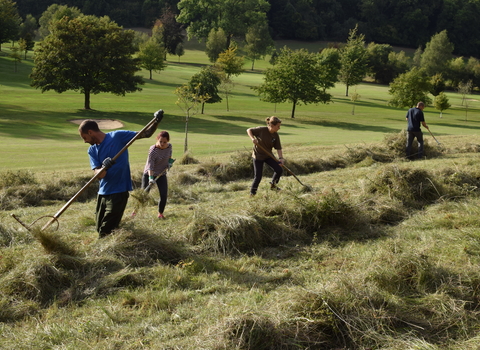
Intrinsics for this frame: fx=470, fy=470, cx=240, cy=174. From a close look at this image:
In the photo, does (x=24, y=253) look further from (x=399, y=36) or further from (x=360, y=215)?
(x=399, y=36)

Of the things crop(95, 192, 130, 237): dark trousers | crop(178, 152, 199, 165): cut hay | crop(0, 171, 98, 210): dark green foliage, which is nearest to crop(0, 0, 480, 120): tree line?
crop(178, 152, 199, 165): cut hay

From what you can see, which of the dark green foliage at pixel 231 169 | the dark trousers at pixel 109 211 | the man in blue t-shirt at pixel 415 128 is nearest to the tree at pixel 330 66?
the man in blue t-shirt at pixel 415 128

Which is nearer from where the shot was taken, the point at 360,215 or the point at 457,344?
the point at 457,344

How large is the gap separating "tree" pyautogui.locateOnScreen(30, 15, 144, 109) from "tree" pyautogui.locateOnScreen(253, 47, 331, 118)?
47.1 ft

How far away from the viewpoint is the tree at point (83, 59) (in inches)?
1649

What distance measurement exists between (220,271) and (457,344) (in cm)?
296

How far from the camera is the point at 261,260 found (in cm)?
666

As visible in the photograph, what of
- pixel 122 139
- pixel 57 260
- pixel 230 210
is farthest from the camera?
pixel 230 210

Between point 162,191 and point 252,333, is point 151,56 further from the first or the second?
point 252,333

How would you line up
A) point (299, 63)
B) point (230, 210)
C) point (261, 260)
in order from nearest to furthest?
1. point (261, 260)
2. point (230, 210)
3. point (299, 63)

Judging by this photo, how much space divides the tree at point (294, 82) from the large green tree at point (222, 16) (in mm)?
58721

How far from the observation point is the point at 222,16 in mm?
108688

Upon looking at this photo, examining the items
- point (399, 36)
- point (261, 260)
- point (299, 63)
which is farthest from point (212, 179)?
point (399, 36)

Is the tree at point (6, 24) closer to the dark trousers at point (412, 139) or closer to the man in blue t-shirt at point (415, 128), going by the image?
→ the man in blue t-shirt at point (415, 128)
